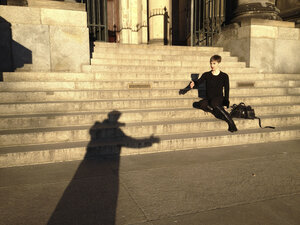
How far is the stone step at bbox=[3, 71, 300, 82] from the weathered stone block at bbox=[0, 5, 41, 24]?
4.35 feet

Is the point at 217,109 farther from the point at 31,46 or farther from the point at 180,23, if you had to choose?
the point at 180,23

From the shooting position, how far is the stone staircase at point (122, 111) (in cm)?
435

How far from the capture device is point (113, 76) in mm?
6691

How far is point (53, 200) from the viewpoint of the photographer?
108 inches

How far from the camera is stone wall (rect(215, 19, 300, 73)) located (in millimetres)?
8477

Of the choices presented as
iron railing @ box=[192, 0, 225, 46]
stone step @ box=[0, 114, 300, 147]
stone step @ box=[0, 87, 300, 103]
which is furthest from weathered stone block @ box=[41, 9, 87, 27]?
iron railing @ box=[192, 0, 225, 46]

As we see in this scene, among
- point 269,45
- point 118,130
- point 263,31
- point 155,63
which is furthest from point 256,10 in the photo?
point 118,130

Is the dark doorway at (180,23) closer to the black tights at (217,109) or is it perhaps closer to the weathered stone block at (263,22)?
the weathered stone block at (263,22)

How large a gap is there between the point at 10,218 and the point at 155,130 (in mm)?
2963

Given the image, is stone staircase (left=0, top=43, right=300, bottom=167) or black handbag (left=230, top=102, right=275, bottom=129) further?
black handbag (left=230, top=102, right=275, bottom=129)

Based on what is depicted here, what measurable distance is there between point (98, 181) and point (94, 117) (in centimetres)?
194

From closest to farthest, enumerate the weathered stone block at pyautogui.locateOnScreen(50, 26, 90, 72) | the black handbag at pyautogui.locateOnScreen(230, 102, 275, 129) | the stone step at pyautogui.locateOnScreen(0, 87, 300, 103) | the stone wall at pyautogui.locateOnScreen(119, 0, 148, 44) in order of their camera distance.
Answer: the stone step at pyautogui.locateOnScreen(0, 87, 300, 103)
the black handbag at pyautogui.locateOnScreen(230, 102, 275, 129)
the weathered stone block at pyautogui.locateOnScreen(50, 26, 90, 72)
the stone wall at pyautogui.locateOnScreen(119, 0, 148, 44)

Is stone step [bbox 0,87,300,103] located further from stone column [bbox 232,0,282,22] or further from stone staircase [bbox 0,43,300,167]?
stone column [bbox 232,0,282,22]

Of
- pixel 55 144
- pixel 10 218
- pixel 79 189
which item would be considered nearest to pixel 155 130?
pixel 55 144
